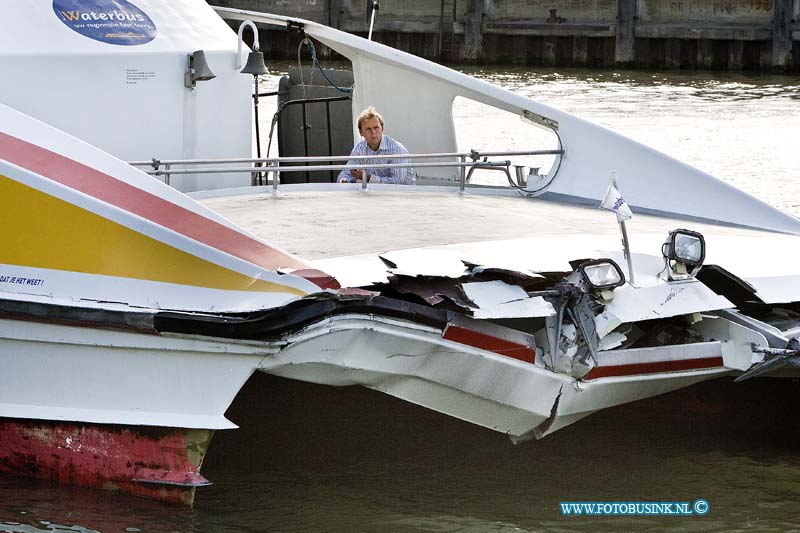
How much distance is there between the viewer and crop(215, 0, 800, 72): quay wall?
28.1 metres

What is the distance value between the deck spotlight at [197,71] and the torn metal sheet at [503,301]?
264 centimetres

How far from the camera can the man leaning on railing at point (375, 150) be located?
24.2 feet

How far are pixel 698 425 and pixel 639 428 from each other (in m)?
0.34

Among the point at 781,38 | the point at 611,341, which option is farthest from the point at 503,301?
the point at 781,38

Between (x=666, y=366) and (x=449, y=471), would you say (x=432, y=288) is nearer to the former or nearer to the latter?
(x=666, y=366)

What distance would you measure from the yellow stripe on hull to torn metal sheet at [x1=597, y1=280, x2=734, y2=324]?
1.39 metres

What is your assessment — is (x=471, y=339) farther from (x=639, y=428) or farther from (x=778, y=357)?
(x=639, y=428)

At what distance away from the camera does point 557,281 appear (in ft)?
16.3

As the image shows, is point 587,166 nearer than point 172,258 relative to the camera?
No

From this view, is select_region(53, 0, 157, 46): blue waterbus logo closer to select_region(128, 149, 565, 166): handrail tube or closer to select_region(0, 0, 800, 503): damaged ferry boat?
select_region(128, 149, 565, 166): handrail tube

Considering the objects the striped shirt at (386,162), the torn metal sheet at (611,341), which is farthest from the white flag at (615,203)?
the striped shirt at (386,162)

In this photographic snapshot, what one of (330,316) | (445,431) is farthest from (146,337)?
(445,431)

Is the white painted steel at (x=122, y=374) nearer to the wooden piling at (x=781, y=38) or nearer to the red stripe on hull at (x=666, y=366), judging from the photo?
the red stripe on hull at (x=666, y=366)

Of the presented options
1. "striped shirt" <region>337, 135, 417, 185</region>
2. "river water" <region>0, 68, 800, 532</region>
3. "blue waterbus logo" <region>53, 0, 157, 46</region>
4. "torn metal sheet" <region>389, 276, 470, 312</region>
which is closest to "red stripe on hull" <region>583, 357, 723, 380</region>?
"river water" <region>0, 68, 800, 532</region>
